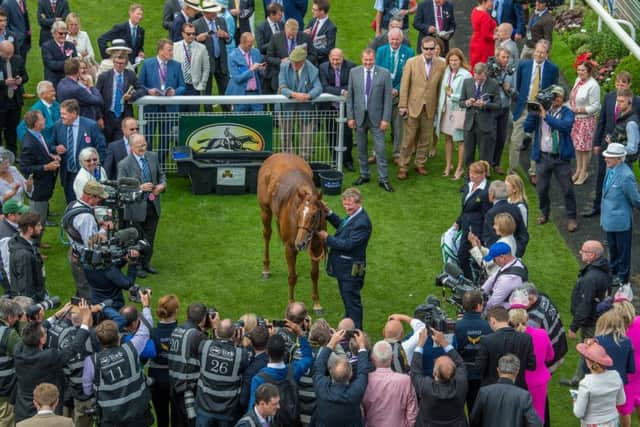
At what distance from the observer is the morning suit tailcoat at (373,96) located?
626 inches

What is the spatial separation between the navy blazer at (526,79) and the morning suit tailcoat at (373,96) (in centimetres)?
189

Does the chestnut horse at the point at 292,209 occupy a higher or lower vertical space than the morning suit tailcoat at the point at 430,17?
lower

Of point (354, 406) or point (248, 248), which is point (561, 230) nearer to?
point (248, 248)

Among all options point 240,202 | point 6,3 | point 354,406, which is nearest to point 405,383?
point 354,406

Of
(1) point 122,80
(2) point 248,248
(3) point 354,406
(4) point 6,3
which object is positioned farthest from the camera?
(4) point 6,3

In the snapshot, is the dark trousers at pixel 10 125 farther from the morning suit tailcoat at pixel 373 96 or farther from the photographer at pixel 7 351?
the photographer at pixel 7 351

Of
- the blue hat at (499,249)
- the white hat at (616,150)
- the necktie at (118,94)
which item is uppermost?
the necktie at (118,94)

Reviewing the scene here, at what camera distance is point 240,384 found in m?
9.55

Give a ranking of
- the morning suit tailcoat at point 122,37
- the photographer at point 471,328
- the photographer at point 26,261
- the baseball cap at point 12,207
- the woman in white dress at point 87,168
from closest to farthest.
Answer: the photographer at point 471,328 → the photographer at point 26,261 → the baseball cap at point 12,207 → the woman in white dress at point 87,168 → the morning suit tailcoat at point 122,37

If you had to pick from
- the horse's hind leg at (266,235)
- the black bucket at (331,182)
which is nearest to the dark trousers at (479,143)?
the black bucket at (331,182)

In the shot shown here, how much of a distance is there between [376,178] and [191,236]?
120 inches

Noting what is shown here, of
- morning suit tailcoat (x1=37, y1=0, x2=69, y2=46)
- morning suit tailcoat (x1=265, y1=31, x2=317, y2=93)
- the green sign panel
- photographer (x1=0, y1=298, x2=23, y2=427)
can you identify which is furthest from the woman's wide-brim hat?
photographer (x1=0, y1=298, x2=23, y2=427)

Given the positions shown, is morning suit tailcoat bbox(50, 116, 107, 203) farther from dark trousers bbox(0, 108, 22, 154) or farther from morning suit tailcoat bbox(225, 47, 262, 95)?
morning suit tailcoat bbox(225, 47, 262, 95)

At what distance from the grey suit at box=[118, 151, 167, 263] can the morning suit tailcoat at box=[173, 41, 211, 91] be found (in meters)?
3.54
